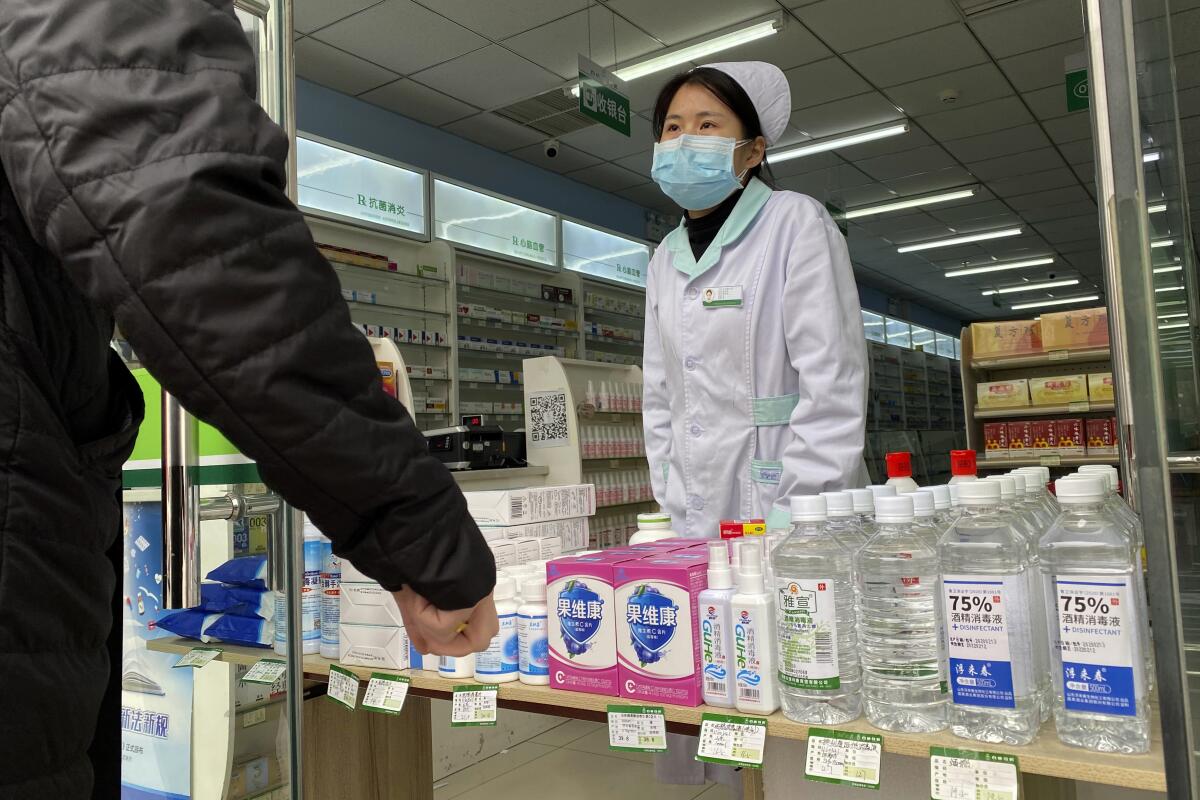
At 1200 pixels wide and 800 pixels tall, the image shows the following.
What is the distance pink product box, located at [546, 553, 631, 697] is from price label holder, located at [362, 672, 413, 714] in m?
0.35

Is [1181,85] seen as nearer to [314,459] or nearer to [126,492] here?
[314,459]

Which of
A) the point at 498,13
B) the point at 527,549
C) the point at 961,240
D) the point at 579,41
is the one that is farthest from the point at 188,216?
the point at 961,240

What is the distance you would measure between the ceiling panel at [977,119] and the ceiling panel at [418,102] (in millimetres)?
4320

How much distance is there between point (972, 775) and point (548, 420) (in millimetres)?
4000

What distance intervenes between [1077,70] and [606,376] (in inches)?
149

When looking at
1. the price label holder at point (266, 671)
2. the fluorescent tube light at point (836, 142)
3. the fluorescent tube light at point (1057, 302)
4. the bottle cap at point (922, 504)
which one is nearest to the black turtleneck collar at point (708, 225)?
the bottle cap at point (922, 504)

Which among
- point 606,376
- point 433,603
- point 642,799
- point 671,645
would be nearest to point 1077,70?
point 606,376

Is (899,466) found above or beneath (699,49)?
beneath

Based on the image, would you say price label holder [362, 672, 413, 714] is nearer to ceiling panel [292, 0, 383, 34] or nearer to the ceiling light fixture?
ceiling panel [292, 0, 383, 34]

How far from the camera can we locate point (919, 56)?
22.8 feet

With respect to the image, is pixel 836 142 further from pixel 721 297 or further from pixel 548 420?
pixel 721 297

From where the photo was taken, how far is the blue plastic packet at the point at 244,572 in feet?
5.73

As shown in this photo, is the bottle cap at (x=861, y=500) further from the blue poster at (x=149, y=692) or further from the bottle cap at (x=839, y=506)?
the blue poster at (x=149, y=692)

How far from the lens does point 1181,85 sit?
2293mm
